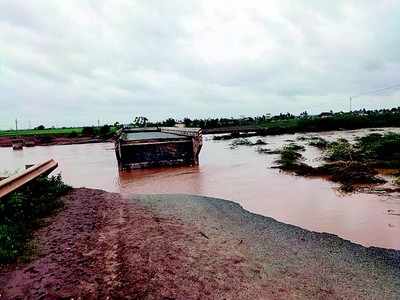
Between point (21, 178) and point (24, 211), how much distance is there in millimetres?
1238

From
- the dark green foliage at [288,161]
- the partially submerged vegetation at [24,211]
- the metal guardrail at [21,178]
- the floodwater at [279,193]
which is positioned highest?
the metal guardrail at [21,178]

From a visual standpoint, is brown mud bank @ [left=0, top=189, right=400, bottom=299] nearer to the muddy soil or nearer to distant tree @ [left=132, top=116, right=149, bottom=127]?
the muddy soil

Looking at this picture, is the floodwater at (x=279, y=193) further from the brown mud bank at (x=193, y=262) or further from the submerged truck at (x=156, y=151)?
the brown mud bank at (x=193, y=262)

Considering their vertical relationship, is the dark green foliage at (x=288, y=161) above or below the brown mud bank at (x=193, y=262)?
below

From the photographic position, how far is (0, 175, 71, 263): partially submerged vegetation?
20.9 ft

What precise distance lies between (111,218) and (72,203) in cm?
215

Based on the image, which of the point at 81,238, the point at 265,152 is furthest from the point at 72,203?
the point at 265,152

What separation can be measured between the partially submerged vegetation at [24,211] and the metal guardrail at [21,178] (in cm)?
20

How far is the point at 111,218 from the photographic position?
29.1 feet

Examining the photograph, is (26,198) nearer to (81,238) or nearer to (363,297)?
(81,238)

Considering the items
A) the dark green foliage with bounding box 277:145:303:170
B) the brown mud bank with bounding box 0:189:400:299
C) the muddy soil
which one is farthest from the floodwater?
the muddy soil

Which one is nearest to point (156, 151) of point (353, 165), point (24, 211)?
point (353, 165)

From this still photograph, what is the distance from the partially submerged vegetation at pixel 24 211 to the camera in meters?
6.38

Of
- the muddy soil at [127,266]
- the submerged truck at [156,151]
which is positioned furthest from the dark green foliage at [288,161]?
the muddy soil at [127,266]
